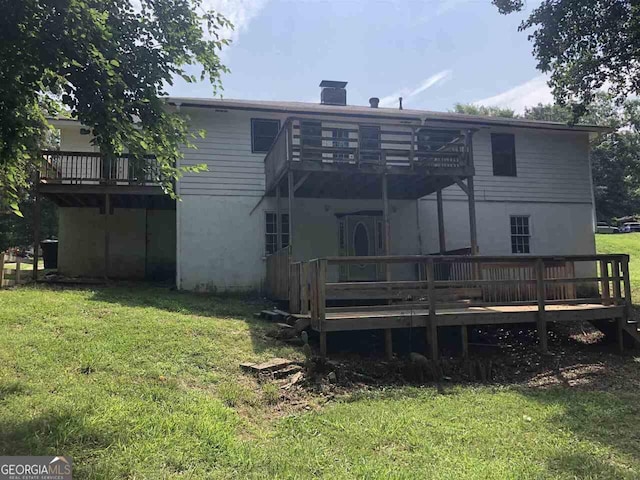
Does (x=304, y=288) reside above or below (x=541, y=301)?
above

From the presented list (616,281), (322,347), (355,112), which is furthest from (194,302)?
(616,281)

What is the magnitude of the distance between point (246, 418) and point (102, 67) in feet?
13.2

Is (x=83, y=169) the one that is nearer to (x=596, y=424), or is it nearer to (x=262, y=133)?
(x=262, y=133)

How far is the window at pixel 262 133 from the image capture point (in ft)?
49.0

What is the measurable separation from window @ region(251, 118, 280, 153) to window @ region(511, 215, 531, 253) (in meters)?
8.46

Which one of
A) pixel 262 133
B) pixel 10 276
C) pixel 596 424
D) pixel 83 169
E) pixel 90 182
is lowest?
pixel 596 424

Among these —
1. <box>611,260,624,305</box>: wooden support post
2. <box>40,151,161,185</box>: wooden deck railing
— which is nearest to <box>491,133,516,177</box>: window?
<box>611,260,624,305</box>: wooden support post

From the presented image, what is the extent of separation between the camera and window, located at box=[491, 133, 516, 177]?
16516 mm

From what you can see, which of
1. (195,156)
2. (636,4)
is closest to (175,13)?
(195,156)

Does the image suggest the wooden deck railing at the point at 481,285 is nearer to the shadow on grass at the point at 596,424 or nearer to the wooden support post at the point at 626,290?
the wooden support post at the point at 626,290

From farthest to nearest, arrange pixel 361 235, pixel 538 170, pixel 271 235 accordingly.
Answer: pixel 538 170 → pixel 361 235 → pixel 271 235

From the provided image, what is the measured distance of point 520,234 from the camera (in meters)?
16.6

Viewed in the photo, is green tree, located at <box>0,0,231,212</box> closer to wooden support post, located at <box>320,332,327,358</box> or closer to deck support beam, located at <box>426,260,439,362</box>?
wooden support post, located at <box>320,332,327,358</box>

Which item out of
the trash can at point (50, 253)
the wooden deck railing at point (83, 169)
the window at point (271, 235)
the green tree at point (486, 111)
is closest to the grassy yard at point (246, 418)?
the window at point (271, 235)
